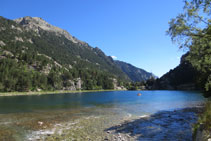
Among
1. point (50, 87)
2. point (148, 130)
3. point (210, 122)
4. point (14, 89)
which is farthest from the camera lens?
point (50, 87)

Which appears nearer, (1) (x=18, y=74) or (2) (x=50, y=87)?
(1) (x=18, y=74)

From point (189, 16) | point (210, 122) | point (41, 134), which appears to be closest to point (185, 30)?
point (189, 16)

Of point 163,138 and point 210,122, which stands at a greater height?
point 210,122

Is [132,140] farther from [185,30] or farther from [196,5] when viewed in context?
[196,5]

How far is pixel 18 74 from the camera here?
154500 mm

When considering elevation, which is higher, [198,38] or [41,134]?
[198,38]

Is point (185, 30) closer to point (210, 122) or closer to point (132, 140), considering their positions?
point (210, 122)

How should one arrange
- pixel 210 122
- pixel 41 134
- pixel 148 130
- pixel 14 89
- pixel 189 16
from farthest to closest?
pixel 14 89 → pixel 148 130 → pixel 41 134 → pixel 189 16 → pixel 210 122

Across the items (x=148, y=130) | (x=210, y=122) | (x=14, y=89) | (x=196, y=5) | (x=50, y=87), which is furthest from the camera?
(x=50, y=87)

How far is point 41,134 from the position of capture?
771 inches

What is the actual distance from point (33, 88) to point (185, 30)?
564ft

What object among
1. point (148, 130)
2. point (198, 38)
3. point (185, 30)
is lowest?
point (148, 130)

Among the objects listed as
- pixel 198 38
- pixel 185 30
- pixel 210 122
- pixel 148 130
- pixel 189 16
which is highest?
pixel 189 16

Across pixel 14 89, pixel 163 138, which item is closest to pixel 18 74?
pixel 14 89
